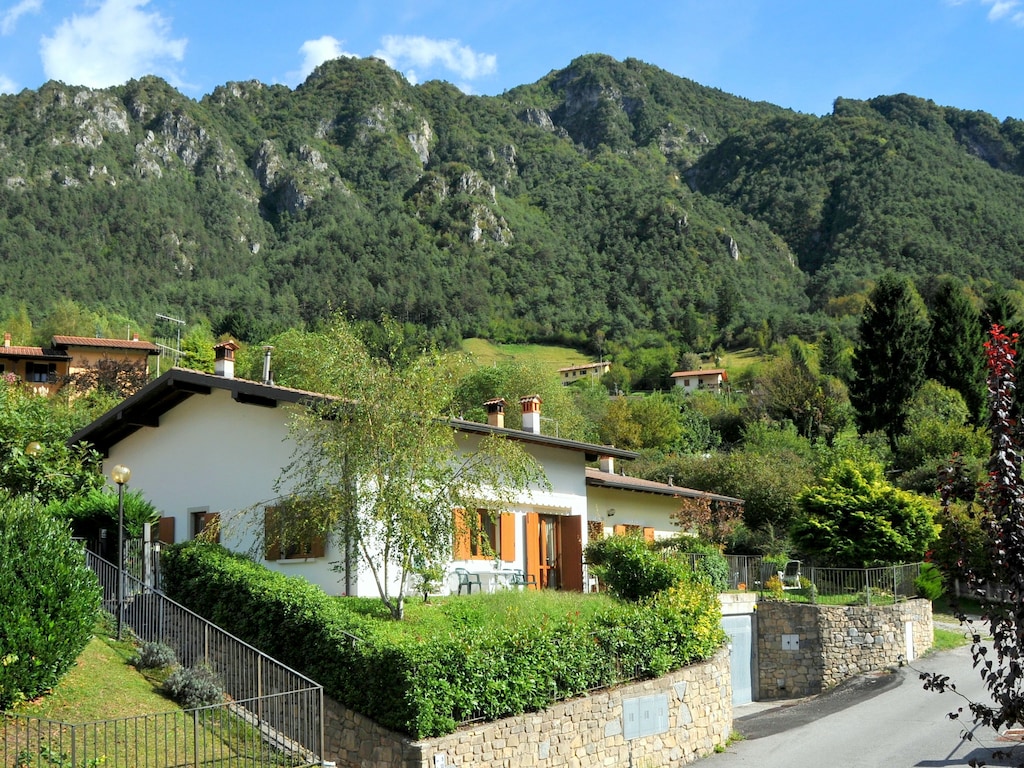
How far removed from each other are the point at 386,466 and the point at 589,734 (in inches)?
205

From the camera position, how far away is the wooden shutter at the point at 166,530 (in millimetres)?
21266

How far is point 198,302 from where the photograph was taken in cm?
11206

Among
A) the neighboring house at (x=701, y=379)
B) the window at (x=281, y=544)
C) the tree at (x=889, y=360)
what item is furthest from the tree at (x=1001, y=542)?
the neighboring house at (x=701, y=379)

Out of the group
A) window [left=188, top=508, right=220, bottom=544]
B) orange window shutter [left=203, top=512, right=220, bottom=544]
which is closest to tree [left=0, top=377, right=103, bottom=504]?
window [left=188, top=508, right=220, bottom=544]

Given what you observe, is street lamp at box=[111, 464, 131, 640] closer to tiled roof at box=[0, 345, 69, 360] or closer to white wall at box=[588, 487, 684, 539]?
white wall at box=[588, 487, 684, 539]

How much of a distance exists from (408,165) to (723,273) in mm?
57186

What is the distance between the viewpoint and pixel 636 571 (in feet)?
65.6

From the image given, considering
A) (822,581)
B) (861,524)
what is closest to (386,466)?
(822,581)

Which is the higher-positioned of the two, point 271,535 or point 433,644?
point 271,535

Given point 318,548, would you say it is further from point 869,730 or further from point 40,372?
point 40,372

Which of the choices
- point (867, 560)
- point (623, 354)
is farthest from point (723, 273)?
point (867, 560)

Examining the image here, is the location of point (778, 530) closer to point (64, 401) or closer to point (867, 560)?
point (867, 560)

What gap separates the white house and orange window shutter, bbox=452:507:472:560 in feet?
0.17

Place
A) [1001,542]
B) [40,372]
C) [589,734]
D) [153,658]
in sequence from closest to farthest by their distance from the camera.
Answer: [1001,542] → [153,658] → [589,734] → [40,372]
